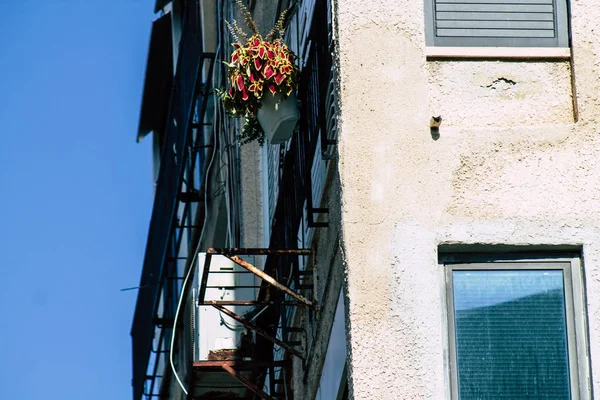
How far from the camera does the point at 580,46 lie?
10.5m

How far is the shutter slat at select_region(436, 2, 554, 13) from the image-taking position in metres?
10.6

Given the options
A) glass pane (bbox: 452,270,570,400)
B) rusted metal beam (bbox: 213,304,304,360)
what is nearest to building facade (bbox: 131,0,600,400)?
glass pane (bbox: 452,270,570,400)

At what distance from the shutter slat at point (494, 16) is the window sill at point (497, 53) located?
212 millimetres

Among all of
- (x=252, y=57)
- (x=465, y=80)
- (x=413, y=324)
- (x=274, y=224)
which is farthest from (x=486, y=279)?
(x=274, y=224)

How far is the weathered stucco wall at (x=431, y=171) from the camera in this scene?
9.69 metres

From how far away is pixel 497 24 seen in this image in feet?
34.7

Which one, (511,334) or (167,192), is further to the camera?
(167,192)

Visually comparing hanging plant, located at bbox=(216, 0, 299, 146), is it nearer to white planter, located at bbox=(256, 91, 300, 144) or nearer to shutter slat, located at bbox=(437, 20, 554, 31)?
white planter, located at bbox=(256, 91, 300, 144)

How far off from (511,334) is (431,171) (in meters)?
1.04

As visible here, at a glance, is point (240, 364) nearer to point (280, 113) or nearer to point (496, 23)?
point (280, 113)

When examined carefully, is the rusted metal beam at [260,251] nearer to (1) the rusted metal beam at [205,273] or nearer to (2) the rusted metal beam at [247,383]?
(1) the rusted metal beam at [205,273]

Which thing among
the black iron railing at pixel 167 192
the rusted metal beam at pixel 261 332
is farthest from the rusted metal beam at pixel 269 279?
the black iron railing at pixel 167 192

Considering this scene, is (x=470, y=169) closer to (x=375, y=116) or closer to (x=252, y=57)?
(x=375, y=116)

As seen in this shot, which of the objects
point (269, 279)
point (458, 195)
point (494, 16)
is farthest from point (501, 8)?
point (269, 279)
